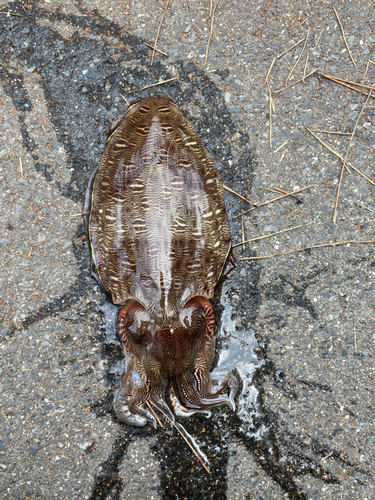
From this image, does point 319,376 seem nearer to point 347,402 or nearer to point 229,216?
point 347,402

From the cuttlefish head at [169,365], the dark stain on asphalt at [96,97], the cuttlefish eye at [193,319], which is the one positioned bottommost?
the cuttlefish head at [169,365]

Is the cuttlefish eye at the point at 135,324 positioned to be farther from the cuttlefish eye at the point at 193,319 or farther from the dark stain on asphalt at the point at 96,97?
the dark stain on asphalt at the point at 96,97

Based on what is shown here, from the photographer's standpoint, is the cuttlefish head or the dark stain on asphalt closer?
the cuttlefish head

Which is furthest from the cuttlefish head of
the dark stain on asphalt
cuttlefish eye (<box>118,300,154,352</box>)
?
the dark stain on asphalt

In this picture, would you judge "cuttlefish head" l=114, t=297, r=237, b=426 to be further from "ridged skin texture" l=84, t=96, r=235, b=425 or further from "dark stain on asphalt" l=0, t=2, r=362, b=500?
"dark stain on asphalt" l=0, t=2, r=362, b=500

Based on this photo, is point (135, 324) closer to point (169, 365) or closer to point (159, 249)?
point (169, 365)

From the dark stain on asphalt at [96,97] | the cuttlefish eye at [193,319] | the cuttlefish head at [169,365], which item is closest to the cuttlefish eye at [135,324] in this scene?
the cuttlefish head at [169,365]

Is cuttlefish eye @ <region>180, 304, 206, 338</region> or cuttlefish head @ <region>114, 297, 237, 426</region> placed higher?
cuttlefish eye @ <region>180, 304, 206, 338</region>

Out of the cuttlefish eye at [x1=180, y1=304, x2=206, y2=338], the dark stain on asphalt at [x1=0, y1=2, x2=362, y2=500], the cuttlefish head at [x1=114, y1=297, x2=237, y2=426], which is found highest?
the dark stain on asphalt at [x1=0, y1=2, x2=362, y2=500]
